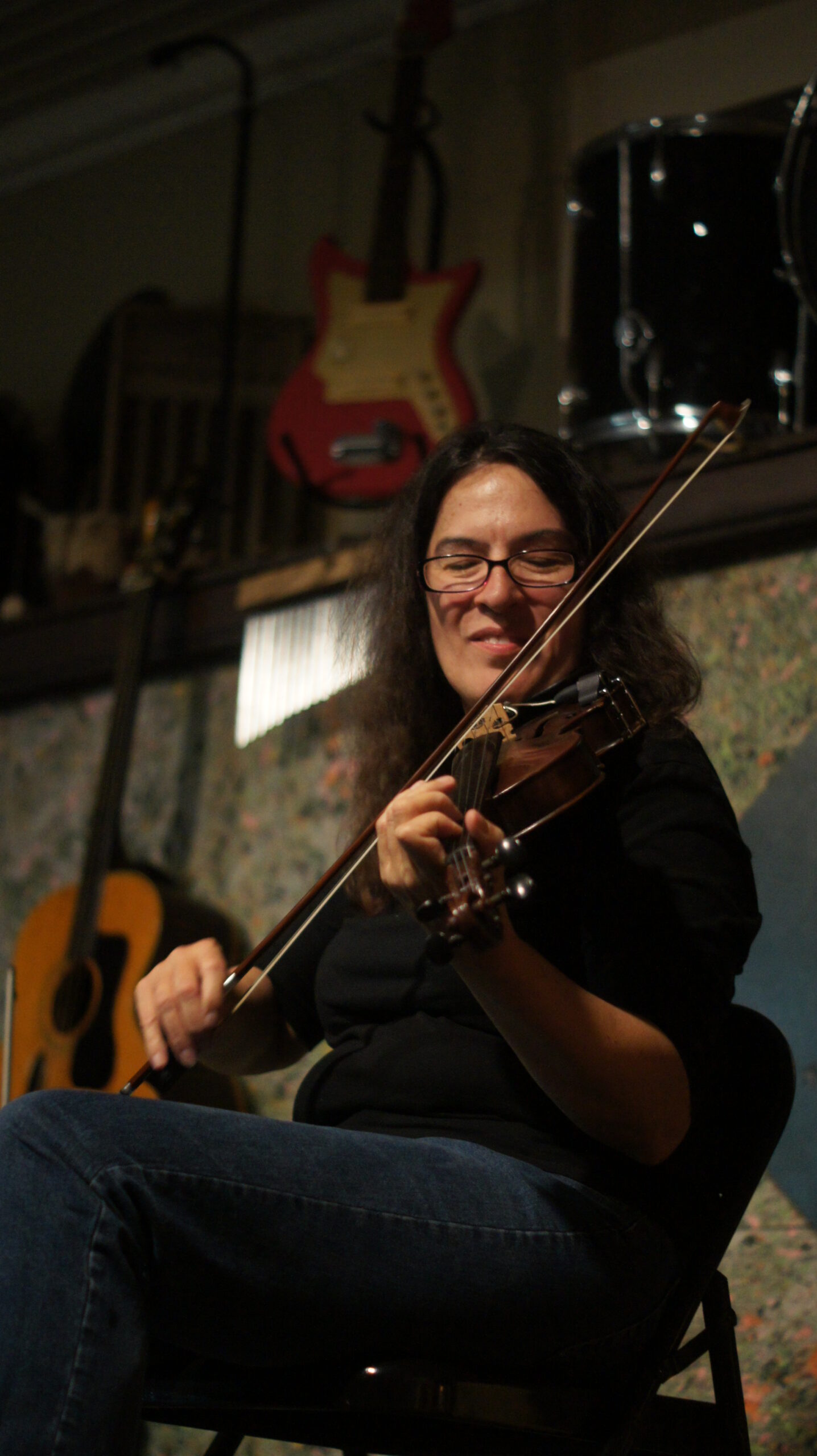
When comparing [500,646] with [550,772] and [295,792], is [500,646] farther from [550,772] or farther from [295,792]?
[295,792]

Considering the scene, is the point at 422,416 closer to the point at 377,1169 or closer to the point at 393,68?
the point at 393,68

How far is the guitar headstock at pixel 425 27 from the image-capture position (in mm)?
2707

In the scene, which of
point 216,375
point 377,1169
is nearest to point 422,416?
point 216,375

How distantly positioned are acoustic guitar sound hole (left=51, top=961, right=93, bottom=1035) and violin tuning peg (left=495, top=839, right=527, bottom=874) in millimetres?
1407

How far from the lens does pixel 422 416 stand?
2420 millimetres

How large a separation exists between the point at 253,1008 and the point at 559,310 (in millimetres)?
1857

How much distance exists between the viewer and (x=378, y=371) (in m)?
2.47

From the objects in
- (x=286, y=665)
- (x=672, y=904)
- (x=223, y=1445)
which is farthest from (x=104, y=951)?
(x=672, y=904)

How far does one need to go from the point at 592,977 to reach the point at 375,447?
1.55 metres

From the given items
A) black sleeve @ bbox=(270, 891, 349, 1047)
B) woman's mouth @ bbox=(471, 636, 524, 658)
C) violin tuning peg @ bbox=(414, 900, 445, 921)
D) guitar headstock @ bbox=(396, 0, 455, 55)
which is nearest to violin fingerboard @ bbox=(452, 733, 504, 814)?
violin tuning peg @ bbox=(414, 900, 445, 921)

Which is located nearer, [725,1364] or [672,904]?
[672,904]

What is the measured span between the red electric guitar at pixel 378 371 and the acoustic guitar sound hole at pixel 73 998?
3.00ft

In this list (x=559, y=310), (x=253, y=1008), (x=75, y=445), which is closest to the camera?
(x=253, y=1008)

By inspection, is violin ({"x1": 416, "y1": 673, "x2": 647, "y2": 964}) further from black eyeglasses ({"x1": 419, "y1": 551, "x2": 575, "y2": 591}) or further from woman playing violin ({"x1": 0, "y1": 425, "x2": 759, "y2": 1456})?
black eyeglasses ({"x1": 419, "y1": 551, "x2": 575, "y2": 591})
